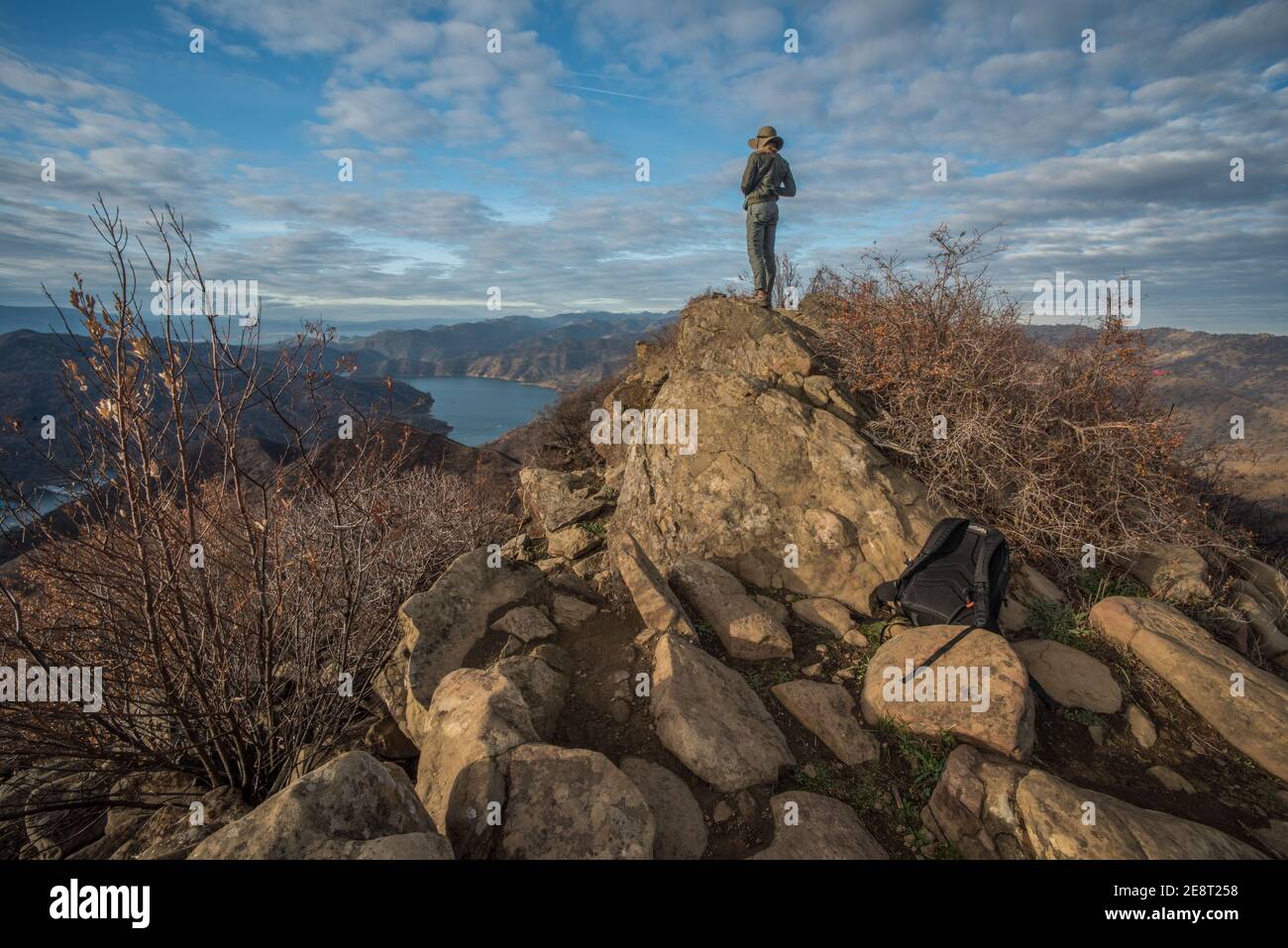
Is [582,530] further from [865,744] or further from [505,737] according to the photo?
[865,744]

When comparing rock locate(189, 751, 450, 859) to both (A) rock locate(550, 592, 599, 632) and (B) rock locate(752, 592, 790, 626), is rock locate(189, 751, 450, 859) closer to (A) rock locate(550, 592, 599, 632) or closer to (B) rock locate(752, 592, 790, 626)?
(A) rock locate(550, 592, 599, 632)

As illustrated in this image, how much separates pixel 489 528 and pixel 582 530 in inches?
148

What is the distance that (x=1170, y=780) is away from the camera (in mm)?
3471

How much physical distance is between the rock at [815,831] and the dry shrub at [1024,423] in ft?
12.4

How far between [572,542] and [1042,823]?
4.84 m

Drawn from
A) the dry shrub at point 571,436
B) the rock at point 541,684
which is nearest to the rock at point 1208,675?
the rock at point 541,684

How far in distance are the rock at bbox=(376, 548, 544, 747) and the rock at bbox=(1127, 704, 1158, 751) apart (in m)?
4.97

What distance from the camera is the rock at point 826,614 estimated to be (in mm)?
4703

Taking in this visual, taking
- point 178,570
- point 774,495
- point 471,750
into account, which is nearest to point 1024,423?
point 774,495

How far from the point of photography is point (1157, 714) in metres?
3.95

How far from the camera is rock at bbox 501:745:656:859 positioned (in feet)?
8.99

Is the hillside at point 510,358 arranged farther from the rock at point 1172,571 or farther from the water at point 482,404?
the rock at point 1172,571

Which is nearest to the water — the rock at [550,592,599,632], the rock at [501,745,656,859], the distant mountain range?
the distant mountain range
